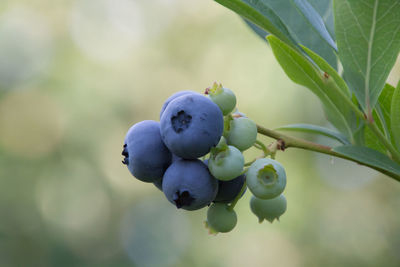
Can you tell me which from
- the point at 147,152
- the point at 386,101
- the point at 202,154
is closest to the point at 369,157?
the point at 386,101

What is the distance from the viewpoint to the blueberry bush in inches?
36.7

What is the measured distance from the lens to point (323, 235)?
388 inches

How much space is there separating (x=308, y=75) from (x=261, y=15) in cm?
17

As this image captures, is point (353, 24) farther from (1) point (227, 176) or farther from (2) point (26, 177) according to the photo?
(2) point (26, 177)

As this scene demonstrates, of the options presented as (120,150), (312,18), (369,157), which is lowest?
(369,157)

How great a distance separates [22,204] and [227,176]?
10905 millimetres

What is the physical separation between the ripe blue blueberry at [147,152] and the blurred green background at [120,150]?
7.79 meters

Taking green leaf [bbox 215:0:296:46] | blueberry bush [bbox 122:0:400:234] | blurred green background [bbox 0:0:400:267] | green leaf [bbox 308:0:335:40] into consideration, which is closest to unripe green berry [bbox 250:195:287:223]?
blueberry bush [bbox 122:0:400:234]

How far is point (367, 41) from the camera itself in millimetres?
979

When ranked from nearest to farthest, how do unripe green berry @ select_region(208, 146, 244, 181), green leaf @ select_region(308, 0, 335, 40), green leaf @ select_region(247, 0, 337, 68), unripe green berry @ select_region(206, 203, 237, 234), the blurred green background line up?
unripe green berry @ select_region(208, 146, 244, 181), unripe green berry @ select_region(206, 203, 237, 234), green leaf @ select_region(247, 0, 337, 68), green leaf @ select_region(308, 0, 335, 40), the blurred green background

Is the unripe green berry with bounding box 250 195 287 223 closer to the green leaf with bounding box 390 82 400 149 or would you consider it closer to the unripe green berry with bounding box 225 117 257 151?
the unripe green berry with bounding box 225 117 257 151

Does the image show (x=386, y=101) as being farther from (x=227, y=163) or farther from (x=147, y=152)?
(x=147, y=152)

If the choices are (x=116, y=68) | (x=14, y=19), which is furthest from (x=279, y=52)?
(x=14, y=19)

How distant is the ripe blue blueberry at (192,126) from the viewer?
92 cm
